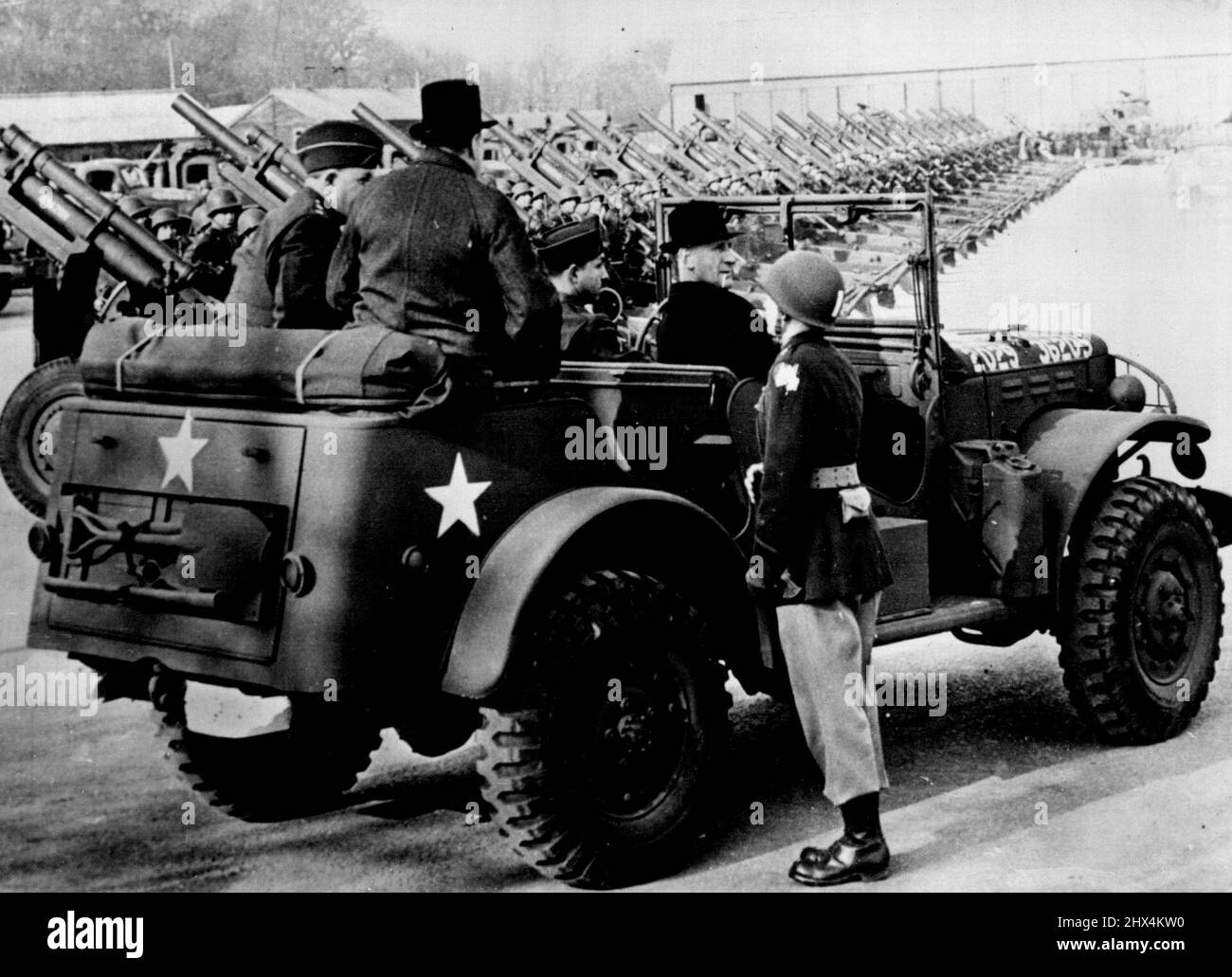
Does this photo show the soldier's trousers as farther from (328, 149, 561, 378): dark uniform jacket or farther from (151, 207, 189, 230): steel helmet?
(151, 207, 189, 230): steel helmet

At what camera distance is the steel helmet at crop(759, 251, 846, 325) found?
16.0ft

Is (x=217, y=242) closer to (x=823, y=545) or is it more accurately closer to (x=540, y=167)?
(x=823, y=545)

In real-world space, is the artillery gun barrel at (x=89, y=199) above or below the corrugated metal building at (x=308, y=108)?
below

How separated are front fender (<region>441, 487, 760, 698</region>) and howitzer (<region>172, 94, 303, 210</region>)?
983 centimetres

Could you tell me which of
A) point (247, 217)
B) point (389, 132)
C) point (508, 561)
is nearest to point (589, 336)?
point (508, 561)

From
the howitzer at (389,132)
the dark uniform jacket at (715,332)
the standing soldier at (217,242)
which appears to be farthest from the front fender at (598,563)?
the howitzer at (389,132)

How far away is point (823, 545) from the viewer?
483cm

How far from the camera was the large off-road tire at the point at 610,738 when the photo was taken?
4.57m

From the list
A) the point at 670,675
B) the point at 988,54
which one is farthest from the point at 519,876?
the point at 988,54

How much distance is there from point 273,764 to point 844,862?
5.81 ft

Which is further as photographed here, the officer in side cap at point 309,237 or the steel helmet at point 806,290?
the officer in side cap at point 309,237

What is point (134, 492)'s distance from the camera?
15.6ft

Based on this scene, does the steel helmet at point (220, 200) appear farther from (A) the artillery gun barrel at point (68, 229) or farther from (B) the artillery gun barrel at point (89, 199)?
(A) the artillery gun barrel at point (68, 229)

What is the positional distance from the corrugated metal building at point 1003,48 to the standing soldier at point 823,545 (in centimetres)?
192
